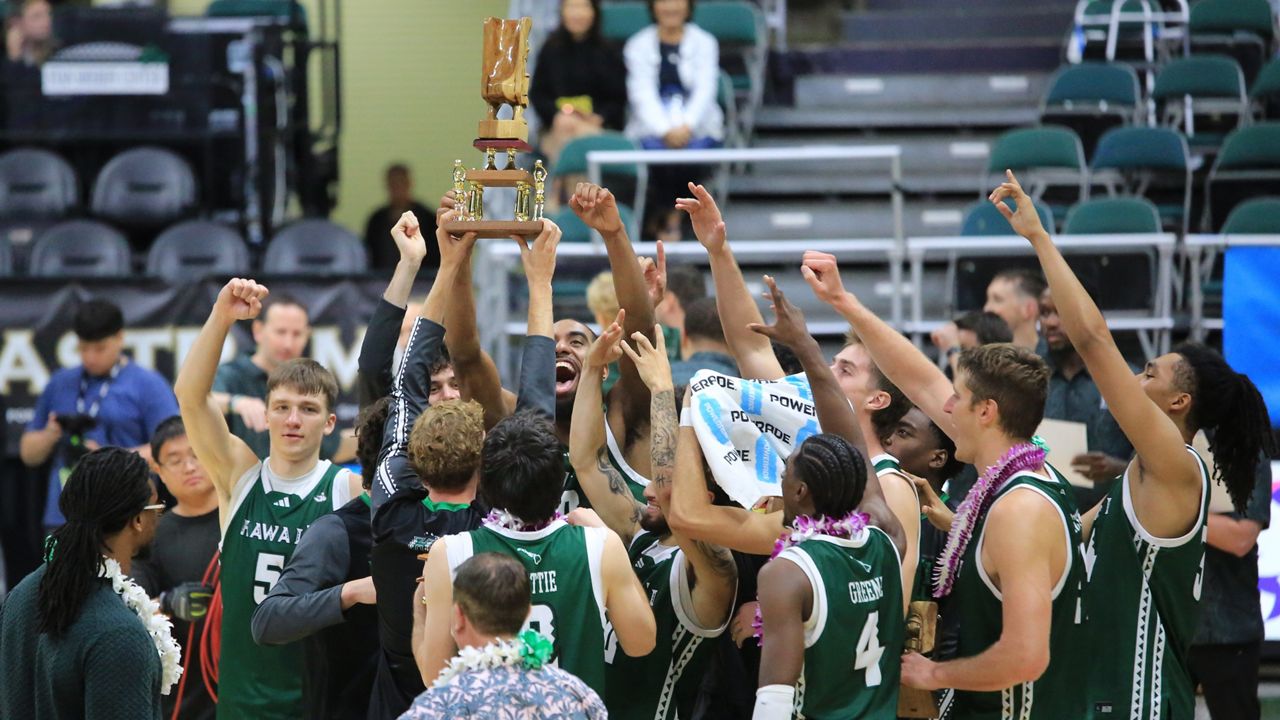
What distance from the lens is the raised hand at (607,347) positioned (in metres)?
4.66

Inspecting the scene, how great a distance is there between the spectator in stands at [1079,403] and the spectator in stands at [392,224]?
7.37m

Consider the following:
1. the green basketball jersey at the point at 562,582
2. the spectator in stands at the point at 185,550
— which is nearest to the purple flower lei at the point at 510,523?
the green basketball jersey at the point at 562,582

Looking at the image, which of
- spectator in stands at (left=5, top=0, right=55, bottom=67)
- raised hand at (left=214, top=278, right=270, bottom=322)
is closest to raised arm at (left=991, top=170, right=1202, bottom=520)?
raised hand at (left=214, top=278, right=270, bottom=322)

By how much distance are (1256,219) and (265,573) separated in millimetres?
7124

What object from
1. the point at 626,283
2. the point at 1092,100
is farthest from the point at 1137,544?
the point at 1092,100

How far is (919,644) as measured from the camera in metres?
4.59

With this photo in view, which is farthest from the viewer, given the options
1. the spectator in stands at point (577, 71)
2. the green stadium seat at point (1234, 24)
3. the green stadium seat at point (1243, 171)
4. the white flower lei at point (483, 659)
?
the green stadium seat at point (1234, 24)

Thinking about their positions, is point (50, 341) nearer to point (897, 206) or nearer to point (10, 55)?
point (10, 55)

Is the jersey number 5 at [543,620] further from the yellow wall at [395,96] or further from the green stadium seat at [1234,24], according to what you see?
the yellow wall at [395,96]

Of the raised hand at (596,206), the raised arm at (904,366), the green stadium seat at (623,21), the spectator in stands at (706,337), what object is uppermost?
the green stadium seat at (623,21)

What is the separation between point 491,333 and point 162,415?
2.10 meters

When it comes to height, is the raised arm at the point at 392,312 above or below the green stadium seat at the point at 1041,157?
below

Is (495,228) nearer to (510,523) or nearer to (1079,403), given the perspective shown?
(510,523)

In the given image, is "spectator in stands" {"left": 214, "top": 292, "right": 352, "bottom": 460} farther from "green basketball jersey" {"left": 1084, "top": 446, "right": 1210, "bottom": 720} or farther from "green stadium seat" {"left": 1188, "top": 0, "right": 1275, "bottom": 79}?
"green stadium seat" {"left": 1188, "top": 0, "right": 1275, "bottom": 79}
